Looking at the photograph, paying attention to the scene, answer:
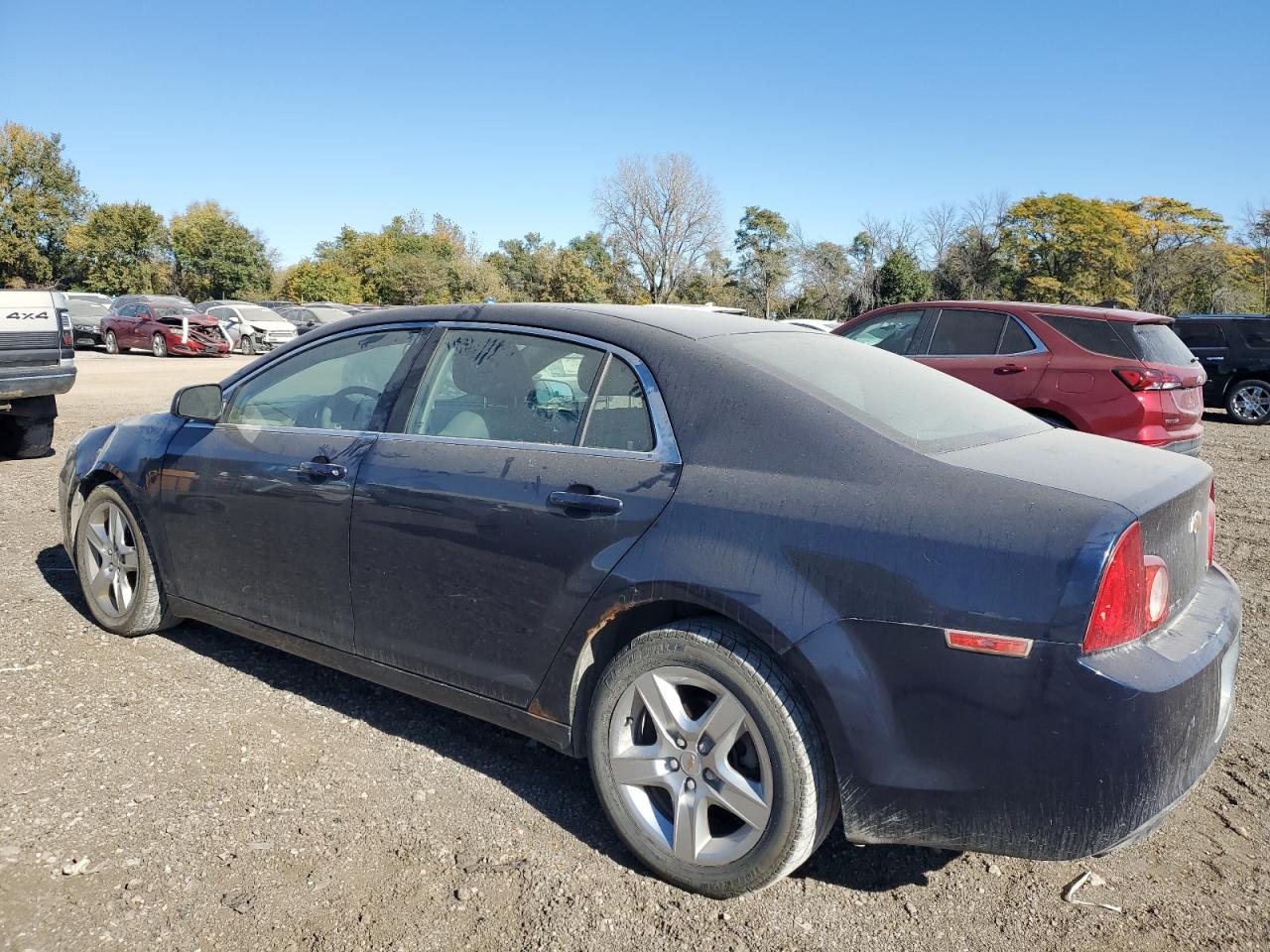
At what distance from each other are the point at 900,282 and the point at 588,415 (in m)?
41.6

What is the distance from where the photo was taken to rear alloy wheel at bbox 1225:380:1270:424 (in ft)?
47.4

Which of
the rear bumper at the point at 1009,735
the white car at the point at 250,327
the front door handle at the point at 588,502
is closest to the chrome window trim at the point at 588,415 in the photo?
the front door handle at the point at 588,502

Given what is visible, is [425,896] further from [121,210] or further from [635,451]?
[121,210]

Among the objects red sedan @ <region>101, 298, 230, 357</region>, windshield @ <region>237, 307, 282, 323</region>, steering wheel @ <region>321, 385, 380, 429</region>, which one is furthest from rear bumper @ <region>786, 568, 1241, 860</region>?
windshield @ <region>237, 307, 282, 323</region>

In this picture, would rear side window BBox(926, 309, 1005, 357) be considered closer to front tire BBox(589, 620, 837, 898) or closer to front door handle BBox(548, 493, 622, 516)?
front door handle BBox(548, 493, 622, 516)

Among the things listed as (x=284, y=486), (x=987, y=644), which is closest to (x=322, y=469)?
(x=284, y=486)

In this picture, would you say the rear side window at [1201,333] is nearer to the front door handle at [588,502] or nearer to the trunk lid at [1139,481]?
the trunk lid at [1139,481]

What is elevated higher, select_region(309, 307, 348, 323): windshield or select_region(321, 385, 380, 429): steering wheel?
select_region(309, 307, 348, 323): windshield

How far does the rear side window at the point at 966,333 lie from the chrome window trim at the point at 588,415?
6020 mm

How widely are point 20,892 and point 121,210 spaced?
190 feet

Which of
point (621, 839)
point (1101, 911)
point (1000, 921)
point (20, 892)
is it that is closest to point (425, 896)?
point (621, 839)

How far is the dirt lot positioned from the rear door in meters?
4.32

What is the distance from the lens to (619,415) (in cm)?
276

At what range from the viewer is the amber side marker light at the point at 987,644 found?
2.02m
